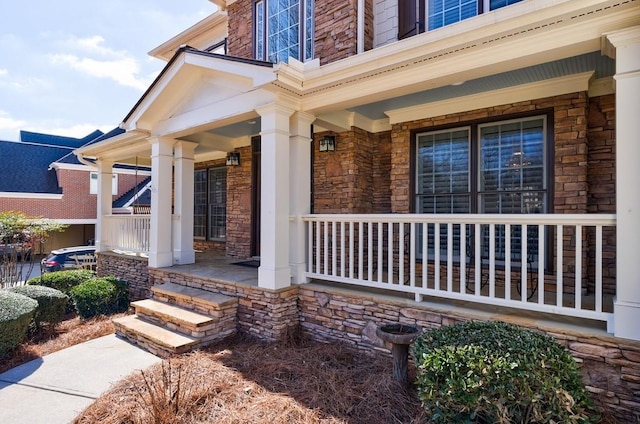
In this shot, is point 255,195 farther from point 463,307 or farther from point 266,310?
point 463,307

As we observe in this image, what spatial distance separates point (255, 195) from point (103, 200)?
184 inches

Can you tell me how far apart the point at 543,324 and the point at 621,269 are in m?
0.80

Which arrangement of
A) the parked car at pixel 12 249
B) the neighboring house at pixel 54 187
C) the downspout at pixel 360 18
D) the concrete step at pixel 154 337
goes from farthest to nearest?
the neighboring house at pixel 54 187
the parked car at pixel 12 249
the downspout at pixel 360 18
the concrete step at pixel 154 337

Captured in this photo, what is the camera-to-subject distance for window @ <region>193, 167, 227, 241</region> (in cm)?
929

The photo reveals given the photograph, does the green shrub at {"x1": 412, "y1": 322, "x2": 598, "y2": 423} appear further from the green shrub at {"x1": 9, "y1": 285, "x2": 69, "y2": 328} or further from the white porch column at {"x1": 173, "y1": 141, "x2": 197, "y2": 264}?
the green shrub at {"x1": 9, "y1": 285, "x2": 69, "y2": 328}

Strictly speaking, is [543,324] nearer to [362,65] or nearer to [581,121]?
[581,121]

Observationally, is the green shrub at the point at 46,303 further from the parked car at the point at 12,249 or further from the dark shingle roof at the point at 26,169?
the dark shingle roof at the point at 26,169

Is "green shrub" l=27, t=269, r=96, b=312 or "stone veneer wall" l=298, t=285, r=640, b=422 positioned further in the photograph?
"green shrub" l=27, t=269, r=96, b=312

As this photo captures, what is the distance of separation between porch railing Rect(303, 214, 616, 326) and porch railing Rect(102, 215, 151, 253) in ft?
15.2

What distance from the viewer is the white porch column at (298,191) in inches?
192

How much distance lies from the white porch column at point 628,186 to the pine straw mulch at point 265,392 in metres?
1.84

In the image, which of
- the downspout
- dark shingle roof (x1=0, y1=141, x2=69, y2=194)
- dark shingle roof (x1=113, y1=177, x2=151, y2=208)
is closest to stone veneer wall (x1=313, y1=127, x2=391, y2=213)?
the downspout

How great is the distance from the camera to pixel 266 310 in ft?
15.2

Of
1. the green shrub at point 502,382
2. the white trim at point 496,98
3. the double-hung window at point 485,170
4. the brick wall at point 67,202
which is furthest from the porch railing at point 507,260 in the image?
the brick wall at point 67,202
